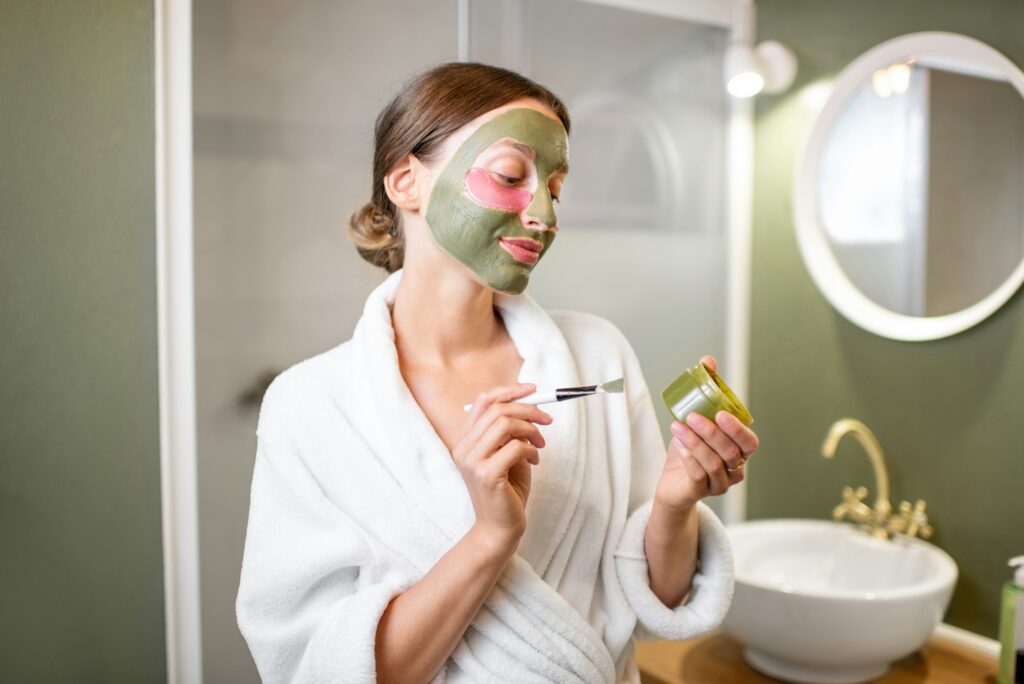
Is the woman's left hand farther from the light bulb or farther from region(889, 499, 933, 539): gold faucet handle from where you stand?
the light bulb

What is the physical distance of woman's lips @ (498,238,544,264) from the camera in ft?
3.26

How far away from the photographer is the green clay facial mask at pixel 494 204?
0.99m

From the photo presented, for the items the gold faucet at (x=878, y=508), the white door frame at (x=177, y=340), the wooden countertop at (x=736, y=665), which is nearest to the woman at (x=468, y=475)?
the white door frame at (x=177, y=340)

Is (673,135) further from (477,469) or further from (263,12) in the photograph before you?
(477,469)

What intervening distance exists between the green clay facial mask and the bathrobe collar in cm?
12

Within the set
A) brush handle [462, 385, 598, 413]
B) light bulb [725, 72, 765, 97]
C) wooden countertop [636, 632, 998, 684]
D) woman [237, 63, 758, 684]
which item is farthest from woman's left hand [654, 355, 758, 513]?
light bulb [725, 72, 765, 97]

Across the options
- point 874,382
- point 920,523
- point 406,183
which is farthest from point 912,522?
point 406,183

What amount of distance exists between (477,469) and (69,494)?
2.83 ft

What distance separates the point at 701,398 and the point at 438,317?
349 mm

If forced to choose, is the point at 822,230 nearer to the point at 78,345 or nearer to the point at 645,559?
the point at 645,559

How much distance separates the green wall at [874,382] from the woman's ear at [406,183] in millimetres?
1182

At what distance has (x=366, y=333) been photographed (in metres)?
1.05

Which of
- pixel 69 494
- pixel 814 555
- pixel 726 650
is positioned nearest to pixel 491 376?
pixel 69 494

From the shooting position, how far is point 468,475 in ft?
2.88
